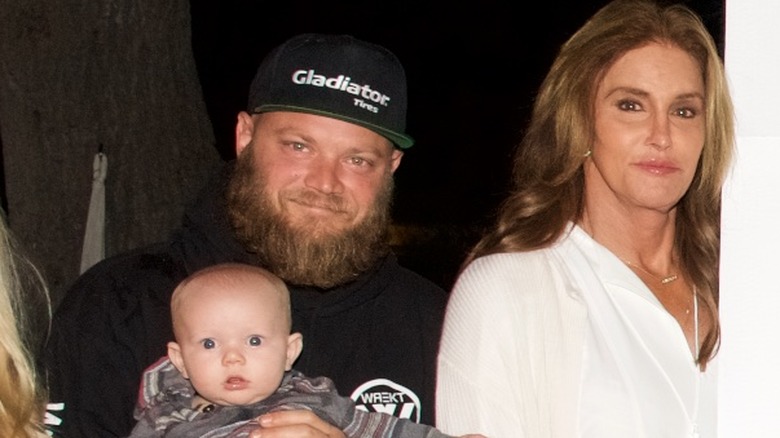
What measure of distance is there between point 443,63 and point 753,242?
1333 cm

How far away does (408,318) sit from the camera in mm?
4234

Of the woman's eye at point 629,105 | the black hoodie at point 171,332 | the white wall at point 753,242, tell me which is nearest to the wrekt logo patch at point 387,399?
the black hoodie at point 171,332

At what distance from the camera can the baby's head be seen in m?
3.58

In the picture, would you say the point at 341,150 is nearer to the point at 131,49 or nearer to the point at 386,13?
the point at 131,49

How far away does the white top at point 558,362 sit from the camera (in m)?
3.71

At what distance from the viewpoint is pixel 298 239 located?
4.10 metres

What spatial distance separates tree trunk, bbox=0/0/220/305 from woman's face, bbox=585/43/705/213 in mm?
3358

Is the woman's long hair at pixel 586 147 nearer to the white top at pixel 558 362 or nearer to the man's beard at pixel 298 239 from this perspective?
the white top at pixel 558 362

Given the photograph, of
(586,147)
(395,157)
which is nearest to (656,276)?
(586,147)

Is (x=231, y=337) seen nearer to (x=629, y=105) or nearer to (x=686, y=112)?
(x=629, y=105)

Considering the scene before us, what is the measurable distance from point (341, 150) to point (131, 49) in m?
3.30

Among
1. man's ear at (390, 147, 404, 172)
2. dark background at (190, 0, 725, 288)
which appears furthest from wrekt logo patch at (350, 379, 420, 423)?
dark background at (190, 0, 725, 288)

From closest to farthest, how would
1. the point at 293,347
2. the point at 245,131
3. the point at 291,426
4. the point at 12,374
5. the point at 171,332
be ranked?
the point at 12,374, the point at 291,426, the point at 293,347, the point at 171,332, the point at 245,131

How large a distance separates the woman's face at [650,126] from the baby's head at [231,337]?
97 cm
